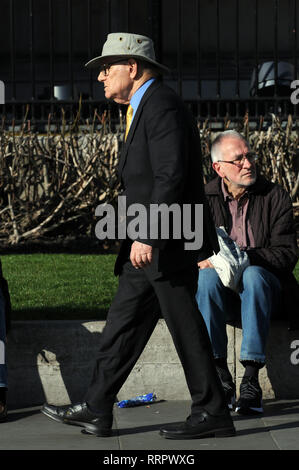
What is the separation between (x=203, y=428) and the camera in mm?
4676

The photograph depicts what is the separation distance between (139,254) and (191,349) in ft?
1.69

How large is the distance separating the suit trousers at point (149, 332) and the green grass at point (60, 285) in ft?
3.60

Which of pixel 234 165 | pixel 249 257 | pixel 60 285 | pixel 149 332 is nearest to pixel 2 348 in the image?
pixel 149 332

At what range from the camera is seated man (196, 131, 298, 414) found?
5215mm

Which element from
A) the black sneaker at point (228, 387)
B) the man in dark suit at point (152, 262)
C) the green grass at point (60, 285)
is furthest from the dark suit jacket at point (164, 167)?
the green grass at point (60, 285)

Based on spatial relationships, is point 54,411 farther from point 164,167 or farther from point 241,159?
point 241,159

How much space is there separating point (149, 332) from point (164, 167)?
2.72ft

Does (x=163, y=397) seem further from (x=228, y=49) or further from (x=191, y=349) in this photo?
(x=228, y=49)

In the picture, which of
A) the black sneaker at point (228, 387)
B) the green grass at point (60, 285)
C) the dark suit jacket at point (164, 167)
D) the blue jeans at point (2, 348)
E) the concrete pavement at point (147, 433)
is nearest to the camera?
the dark suit jacket at point (164, 167)

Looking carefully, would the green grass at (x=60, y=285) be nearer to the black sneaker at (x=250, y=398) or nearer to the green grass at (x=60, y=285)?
the green grass at (x=60, y=285)

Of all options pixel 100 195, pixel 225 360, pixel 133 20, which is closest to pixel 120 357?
pixel 225 360

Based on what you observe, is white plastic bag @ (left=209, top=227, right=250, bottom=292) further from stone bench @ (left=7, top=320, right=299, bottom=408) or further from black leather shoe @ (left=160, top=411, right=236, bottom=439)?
black leather shoe @ (left=160, top=411, right=236, bottom=439)

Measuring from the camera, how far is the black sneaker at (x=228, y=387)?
17.2 ft

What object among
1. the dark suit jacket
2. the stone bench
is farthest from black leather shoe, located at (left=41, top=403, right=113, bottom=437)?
the dark suit jacket
